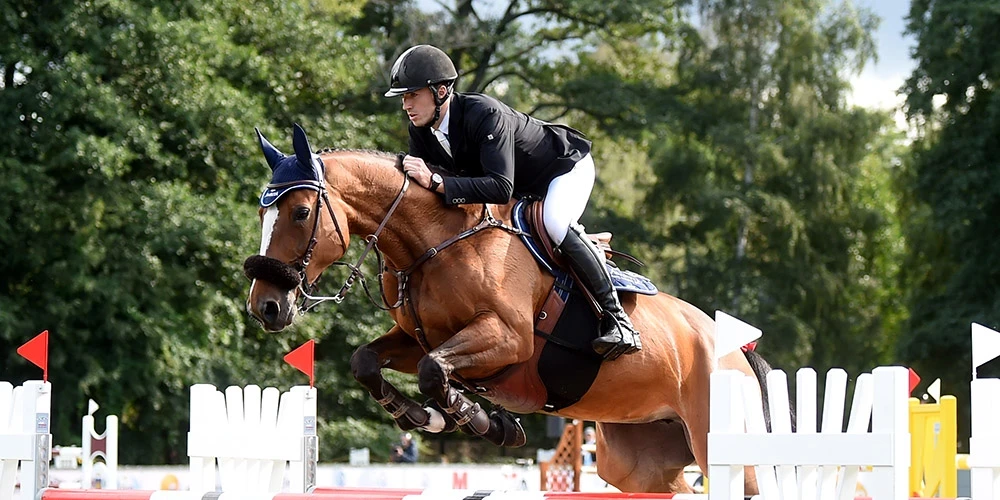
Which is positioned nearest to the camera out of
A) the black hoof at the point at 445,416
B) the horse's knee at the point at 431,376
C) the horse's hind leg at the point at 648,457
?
the horse's knee at the point at 431,376

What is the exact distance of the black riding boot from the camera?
15.9 feet

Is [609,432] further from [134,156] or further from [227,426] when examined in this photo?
[134,156]

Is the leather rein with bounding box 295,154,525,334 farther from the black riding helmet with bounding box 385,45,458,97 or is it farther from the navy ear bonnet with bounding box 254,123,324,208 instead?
the black riding helmet with bounding box 385,45,458,97

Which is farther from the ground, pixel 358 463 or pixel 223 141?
pixel 223 141

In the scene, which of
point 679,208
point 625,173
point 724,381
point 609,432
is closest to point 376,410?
point 679,208

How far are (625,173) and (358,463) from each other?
14739 mm

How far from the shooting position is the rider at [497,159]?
4734 mm

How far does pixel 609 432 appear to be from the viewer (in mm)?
5699

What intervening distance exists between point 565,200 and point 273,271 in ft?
3.97

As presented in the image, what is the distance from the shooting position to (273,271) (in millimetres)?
4395

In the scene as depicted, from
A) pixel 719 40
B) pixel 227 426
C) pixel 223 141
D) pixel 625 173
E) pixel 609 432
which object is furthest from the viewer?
pixel 625 173

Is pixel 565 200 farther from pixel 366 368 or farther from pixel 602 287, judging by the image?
pixel 366 368

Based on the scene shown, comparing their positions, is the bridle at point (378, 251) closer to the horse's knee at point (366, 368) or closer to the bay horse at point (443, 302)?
the bay horse at point (443, 302)

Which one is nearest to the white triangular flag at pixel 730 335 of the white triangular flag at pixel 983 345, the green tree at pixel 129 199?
the white triangular flag at pixel 983 345
